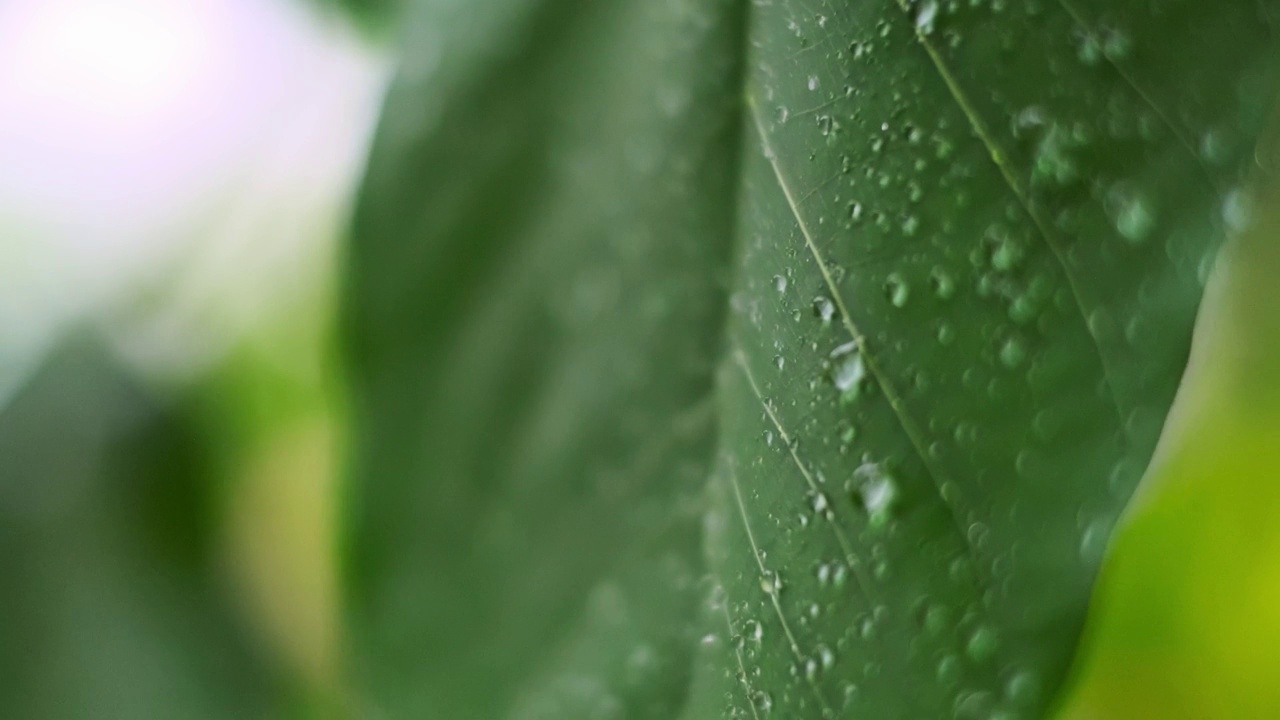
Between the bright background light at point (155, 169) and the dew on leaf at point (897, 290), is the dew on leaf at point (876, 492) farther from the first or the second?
the bright background light at point (155, 169)

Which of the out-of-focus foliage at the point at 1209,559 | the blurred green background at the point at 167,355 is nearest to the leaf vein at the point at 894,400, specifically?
the out-of-focus foliage at the point at 1209,559

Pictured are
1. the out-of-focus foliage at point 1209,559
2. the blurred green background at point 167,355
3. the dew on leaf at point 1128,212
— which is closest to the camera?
the dew on leaf at point 1128,212

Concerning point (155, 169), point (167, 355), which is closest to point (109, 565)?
point (167, 355)

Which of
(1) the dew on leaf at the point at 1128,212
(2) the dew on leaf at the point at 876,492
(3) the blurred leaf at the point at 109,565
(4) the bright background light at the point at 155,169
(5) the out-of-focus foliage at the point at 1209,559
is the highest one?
(4) the bright background light at the point at 155,169

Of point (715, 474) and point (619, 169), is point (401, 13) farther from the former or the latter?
point (715, 474)

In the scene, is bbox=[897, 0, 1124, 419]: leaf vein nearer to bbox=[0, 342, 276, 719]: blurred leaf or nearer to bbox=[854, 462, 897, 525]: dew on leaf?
bbox=[854, 462, 897, 525]: dew on leaf

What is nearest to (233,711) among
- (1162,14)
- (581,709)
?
(581,709)

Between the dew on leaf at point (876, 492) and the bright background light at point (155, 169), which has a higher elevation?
the bright background light at point (155, 169)
